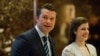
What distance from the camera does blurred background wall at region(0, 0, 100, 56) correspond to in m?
3.34

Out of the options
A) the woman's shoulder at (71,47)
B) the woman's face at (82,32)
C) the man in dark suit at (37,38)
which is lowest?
the woman's shoulder at (71,47)

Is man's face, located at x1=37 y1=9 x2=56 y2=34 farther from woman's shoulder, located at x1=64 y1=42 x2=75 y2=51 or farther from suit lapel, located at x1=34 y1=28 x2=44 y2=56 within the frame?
woman's shoulder, located at x1=64 y1=42 x2=75 y2=51

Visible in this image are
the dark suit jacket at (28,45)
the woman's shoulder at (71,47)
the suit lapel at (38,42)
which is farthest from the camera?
the woman's shoulder at (71,47)

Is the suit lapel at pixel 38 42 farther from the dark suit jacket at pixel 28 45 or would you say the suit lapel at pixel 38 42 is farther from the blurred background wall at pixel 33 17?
the blurred background wall at pixel 33 17

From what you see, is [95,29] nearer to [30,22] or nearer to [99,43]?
[99,43]

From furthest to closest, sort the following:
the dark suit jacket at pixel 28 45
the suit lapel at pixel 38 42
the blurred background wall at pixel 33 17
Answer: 1. the blurred background wall at pixel 33 17
2. the suit lapel at pixel 38 42
3. the dark suit jacket at pixel 28 45

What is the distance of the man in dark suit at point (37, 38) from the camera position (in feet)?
6.26

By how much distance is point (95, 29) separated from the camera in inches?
167

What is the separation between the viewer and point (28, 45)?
1941mm

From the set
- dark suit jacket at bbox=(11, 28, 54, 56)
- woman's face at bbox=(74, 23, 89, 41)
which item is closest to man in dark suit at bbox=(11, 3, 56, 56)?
dark suit jacket at bbox=(11, 28, 54, 56)

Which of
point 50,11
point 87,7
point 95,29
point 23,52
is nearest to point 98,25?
point 95,29

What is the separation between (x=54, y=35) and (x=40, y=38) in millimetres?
1853

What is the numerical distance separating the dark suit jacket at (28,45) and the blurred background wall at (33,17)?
52.9 inches

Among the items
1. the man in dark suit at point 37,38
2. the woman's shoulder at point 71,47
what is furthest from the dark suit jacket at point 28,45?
the woman's shoulder at point 71,47
